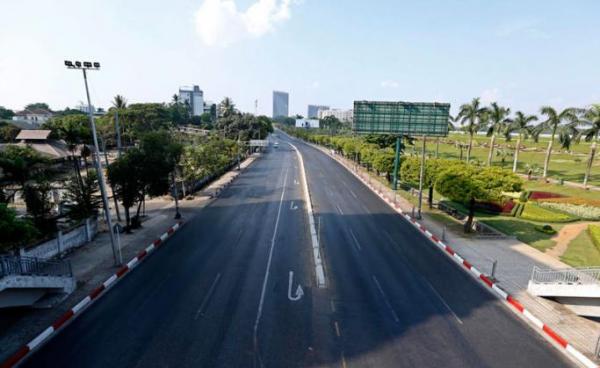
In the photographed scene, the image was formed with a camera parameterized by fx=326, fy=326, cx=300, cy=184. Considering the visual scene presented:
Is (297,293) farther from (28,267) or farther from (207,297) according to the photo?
(28,267)

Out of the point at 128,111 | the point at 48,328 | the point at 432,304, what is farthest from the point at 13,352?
the point at 128,111

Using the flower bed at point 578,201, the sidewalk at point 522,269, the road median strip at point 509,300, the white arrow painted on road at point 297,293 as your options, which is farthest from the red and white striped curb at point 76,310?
the flower bed at point 578,201

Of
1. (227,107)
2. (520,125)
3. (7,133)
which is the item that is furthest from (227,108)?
(520,125)

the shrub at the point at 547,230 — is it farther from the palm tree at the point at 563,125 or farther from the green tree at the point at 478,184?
the palm tree at the point at 563,125

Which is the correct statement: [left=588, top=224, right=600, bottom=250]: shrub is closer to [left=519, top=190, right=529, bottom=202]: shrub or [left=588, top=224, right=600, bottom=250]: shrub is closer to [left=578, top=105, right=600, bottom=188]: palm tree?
[left=519, top=190, right=529, bottom=202]: shrub

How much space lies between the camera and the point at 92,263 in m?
21.1

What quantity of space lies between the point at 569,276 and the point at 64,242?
31302 mm

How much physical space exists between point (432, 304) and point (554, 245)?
16.3 metres

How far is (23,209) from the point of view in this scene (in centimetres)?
3328

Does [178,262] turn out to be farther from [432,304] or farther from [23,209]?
[23,209]

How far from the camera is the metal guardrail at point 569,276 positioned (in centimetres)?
1658

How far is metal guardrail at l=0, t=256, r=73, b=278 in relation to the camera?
14000 mm

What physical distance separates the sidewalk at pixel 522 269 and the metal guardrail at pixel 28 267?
946 inches

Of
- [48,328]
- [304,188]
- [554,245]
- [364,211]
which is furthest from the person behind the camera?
[304,188]
